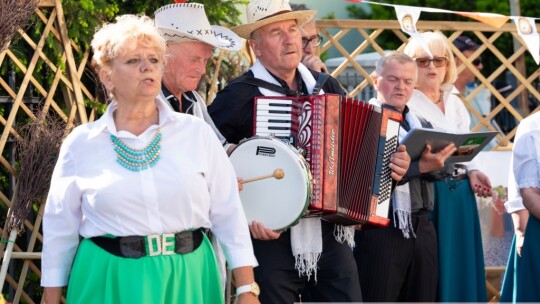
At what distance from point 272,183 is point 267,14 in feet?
2.64

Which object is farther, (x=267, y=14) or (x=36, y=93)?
(x=36, y=93)

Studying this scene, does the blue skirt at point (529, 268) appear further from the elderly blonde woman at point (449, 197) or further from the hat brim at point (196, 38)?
the hat brim at point (196, 38)

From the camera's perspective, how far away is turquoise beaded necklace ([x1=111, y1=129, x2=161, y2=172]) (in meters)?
3.60

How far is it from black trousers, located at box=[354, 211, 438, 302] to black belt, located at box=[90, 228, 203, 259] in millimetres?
1865

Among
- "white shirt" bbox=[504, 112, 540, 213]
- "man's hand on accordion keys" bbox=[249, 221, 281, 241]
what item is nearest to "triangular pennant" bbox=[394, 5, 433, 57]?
"white shirt" bbox=[504, 112, 540, 213]

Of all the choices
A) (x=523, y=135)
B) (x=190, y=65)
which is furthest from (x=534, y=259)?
(x=190, y=65)

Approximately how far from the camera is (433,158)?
5.25 metres

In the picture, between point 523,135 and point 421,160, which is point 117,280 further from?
point 523,135

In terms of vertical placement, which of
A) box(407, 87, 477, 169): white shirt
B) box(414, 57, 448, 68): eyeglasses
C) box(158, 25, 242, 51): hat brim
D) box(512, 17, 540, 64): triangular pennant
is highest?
box(512, 17, 540, 64): triangular pennant

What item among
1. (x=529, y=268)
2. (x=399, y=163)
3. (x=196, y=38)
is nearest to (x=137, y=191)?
(x=196, y=38)

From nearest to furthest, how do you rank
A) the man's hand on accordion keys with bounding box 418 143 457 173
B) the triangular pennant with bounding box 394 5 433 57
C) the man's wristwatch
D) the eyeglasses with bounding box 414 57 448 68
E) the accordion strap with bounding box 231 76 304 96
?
the man's wristwatch, the accordion strap with bounding box 231 76 304 96, the man's hand on accordion keys with bounding box 418 143 457 173, the eyeglasses with bounding box 414 57 448 68, the triangular pennant with bounding box 394 5 433 57

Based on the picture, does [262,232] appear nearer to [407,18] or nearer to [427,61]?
[427,61]

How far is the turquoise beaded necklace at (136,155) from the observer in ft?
11.8

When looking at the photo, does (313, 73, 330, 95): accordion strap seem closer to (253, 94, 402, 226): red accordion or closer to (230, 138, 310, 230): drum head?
(253, 94, 402, 226): red accordion
